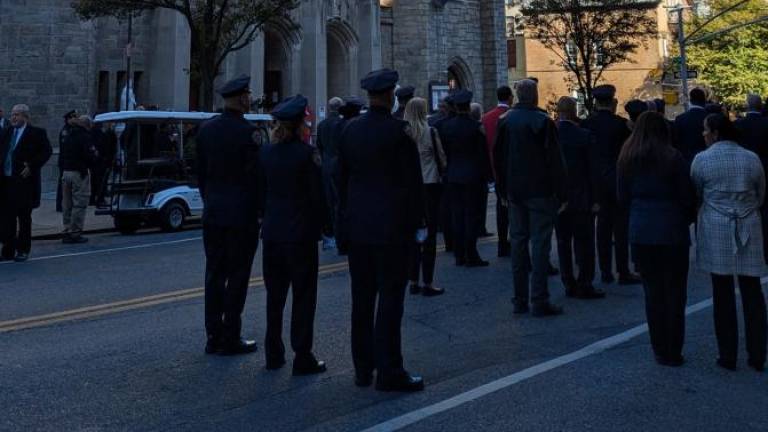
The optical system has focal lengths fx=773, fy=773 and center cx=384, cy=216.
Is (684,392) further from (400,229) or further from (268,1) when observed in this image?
(268,1)

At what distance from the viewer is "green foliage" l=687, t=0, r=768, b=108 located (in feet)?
155

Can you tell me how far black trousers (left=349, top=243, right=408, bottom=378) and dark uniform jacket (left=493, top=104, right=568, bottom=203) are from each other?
2272mm

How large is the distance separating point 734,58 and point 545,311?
154 ft

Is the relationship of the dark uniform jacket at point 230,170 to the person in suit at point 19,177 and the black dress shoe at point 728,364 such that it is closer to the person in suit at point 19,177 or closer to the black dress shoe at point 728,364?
the black dress shoe at point 728,364

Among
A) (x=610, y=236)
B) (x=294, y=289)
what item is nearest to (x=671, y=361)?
(x=294, y=289)

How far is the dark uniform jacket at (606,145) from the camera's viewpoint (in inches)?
327

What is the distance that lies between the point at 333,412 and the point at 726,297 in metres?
2.84

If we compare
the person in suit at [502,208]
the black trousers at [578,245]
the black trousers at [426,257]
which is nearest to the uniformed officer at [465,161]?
the black trousers at [426,257]

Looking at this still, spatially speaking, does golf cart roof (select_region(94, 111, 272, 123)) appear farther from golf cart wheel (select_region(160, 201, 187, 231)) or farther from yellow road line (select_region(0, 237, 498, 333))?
yellow road line (select_region(0, 237, 498, 333))

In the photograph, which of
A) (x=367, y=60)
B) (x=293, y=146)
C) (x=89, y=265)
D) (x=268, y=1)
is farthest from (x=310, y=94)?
(x=293, y=146)

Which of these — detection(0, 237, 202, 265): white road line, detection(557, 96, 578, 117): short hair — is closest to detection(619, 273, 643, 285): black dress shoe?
detection(557, 96, 578, 117): short hair

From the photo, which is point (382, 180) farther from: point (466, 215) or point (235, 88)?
point (466, 215)

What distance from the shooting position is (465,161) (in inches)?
355

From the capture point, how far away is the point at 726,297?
5.34 m
